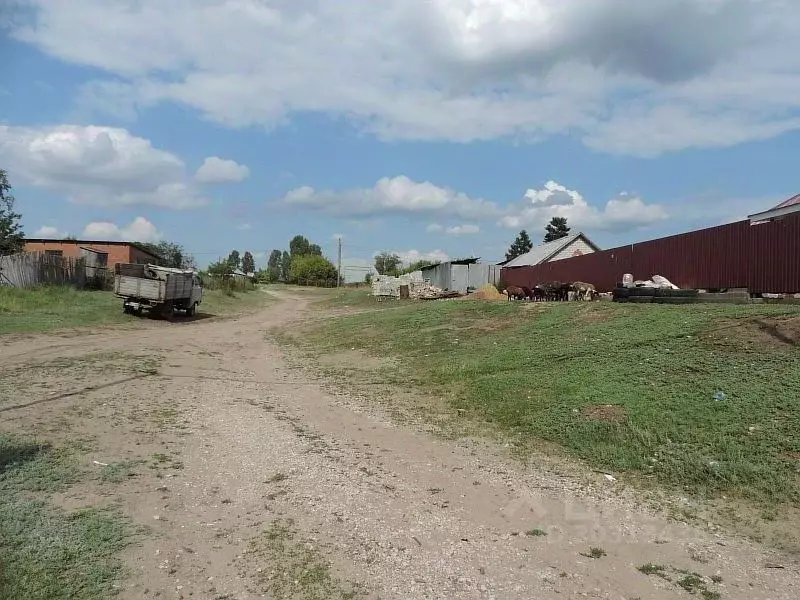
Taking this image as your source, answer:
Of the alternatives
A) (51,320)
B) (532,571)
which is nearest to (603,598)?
(532,571)

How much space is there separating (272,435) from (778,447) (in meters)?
5.24

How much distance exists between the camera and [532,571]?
3.81m

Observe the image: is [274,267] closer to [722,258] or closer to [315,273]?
[315,273]

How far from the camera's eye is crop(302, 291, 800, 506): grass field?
564 cm

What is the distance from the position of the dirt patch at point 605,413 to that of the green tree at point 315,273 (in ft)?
306

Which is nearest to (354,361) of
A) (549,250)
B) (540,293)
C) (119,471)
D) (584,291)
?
(119,471)

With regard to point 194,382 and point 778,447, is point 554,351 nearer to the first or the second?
point 778,447

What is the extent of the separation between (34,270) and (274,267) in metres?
116

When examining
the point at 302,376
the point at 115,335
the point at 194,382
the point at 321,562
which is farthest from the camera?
the point at 115,335

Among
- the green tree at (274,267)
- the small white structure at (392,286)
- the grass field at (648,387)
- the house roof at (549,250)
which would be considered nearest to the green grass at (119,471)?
the grass field at (648,387)

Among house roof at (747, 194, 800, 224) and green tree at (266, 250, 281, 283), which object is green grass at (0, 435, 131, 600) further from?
green tree at (266, 250, 281, 283)

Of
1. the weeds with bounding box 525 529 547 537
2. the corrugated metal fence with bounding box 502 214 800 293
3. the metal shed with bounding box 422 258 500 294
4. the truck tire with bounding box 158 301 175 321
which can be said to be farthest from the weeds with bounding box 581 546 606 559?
the metal shed with bounding box 422 258 500 294

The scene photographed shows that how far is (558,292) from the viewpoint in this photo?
20.6m

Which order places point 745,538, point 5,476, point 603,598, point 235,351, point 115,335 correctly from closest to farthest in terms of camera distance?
point 603,598 → point 745,538 → point 5,476 → point 235,351 → point 115,335
